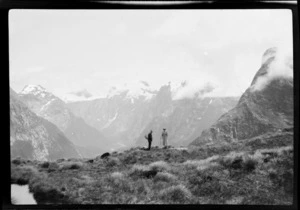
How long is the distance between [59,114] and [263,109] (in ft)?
21.4

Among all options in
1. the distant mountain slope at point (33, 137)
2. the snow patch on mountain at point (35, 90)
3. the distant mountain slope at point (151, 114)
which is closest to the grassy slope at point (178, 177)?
the distant mountain slope at point (33, 137)

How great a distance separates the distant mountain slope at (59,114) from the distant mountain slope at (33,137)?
0.56 feet

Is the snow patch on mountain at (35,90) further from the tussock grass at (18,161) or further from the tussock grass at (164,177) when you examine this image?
the tussock grass at (164,177)

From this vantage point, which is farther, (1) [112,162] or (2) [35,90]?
(1) [112,162]

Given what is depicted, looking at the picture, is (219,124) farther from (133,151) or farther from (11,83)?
(11,83)

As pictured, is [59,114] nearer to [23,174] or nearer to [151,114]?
[23,174]

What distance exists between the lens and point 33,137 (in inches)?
369

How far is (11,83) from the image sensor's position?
870 cm

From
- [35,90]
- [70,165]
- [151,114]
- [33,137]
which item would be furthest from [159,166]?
[35,90]

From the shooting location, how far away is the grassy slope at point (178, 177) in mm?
8836

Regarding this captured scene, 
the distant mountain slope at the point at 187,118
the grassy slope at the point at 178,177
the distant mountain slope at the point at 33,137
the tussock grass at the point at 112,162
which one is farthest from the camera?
the tussock grass at the point at 112,162

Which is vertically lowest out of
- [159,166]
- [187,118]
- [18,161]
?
[159,166]

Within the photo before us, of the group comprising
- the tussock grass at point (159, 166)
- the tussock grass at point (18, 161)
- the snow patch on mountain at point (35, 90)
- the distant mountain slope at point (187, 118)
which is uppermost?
the snow patch on mountain at point (35, 90)

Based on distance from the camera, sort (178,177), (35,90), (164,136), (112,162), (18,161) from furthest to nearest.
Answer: (164,136) → (112,162) → (178,177) → (35,90) → (18,161)
